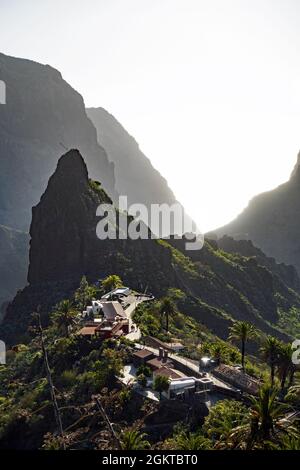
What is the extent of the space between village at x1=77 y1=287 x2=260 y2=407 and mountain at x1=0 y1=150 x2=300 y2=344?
80.6 ft

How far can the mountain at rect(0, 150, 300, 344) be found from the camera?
323 feet

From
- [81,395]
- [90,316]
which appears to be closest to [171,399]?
[81,395]

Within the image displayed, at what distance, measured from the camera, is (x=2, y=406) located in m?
52.1

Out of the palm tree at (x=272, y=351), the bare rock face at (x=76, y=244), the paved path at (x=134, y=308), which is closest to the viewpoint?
the palm tree at (x=272, y=351)

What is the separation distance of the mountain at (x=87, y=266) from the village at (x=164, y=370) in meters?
24.6

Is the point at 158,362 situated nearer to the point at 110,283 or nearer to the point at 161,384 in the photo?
the point at 161,384

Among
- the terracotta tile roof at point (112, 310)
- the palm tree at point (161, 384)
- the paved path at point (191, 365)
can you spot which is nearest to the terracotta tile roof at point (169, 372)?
the palm tree at point (161, 384)

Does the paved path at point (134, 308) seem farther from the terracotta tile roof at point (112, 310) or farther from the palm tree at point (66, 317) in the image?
the palm tree at point (66, 317)

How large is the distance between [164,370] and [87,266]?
2197 inches

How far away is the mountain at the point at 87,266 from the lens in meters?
98.4

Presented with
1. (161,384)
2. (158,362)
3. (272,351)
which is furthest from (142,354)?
(272,351)

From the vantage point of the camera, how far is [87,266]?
334 feet

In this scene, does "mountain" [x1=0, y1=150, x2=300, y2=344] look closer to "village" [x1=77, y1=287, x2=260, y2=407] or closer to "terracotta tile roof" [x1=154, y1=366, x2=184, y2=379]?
"village" [x1=77, y1=287, x2=260, y2=407]

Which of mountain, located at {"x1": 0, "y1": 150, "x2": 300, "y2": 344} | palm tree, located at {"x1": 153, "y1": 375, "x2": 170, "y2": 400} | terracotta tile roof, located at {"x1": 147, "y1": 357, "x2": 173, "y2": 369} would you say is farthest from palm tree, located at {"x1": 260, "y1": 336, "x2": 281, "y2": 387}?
mountain, located at {"x1": 0, "y1": 150, "x2": 300, "y2": 344}
